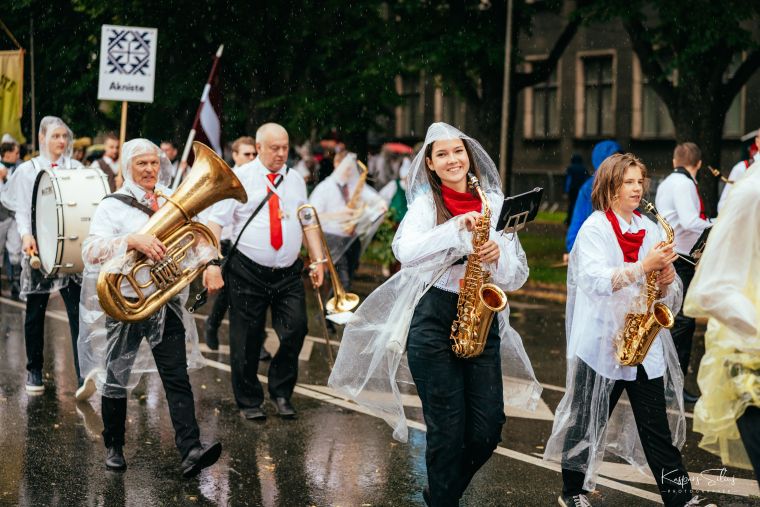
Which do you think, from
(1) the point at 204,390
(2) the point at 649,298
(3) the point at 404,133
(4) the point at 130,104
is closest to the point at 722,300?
(2) the point at 649,298

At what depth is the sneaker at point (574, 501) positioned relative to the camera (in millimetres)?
5945

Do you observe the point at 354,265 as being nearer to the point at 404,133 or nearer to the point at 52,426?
the point at 52,426

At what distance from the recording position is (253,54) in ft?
70.1

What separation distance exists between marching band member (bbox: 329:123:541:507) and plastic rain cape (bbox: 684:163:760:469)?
1225mm

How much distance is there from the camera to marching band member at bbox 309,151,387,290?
1323 cm

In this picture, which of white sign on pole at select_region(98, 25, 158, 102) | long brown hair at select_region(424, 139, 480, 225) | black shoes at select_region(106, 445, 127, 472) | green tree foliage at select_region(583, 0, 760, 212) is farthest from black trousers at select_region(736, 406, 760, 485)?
green tree foliage at select_region(583, 0, 760, 212)

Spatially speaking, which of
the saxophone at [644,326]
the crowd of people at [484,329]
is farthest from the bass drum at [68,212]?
the saxophone at [644,326]

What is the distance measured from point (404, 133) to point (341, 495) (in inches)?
1337

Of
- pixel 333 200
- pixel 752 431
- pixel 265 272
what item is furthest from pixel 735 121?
pixel 752 431

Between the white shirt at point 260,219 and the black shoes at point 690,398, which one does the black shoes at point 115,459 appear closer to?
the white shirt at point 260,219

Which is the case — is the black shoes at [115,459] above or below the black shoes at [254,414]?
Answer: above

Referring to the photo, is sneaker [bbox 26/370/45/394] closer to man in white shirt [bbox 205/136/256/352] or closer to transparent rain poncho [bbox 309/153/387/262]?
man in white shirt [bbox 205/136/256/352]

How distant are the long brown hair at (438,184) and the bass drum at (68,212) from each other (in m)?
3.35

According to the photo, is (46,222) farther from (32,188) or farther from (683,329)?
(683,329)
